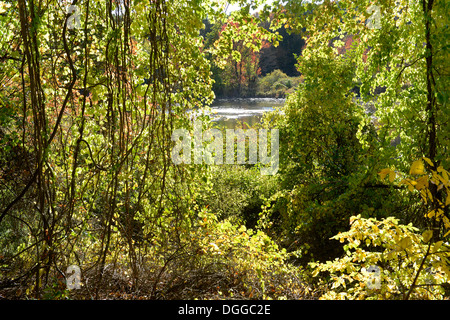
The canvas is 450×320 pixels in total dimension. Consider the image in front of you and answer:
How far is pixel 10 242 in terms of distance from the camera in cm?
301

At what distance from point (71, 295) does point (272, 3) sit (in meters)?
1.98

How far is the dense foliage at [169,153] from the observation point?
157 centimetres

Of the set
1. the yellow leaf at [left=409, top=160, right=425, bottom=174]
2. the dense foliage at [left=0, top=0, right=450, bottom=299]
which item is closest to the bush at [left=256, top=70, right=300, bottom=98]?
the dense foliage at [left=0, top=0, right=450, bottom=299]

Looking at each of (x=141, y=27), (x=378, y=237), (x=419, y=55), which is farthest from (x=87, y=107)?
(x=419, y=55)

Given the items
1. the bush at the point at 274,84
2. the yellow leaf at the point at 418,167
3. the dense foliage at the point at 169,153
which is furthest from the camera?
the bush at the point at 274,84

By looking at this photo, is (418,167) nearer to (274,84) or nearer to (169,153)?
(169,153)

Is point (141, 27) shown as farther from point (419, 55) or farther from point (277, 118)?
point (277, 118)

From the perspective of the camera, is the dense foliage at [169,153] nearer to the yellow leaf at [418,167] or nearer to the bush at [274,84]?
the yellow leaf at [418,167]

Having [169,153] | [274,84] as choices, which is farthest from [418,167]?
[274,84]

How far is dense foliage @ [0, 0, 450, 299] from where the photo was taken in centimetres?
157

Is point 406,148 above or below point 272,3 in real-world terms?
below

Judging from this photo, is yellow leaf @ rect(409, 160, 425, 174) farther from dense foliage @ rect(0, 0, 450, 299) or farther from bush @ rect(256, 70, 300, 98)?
bush @ rect(256, 70, 300, 98)

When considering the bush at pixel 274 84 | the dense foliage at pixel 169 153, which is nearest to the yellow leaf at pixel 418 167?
the dense foliage at pixel 169 153
